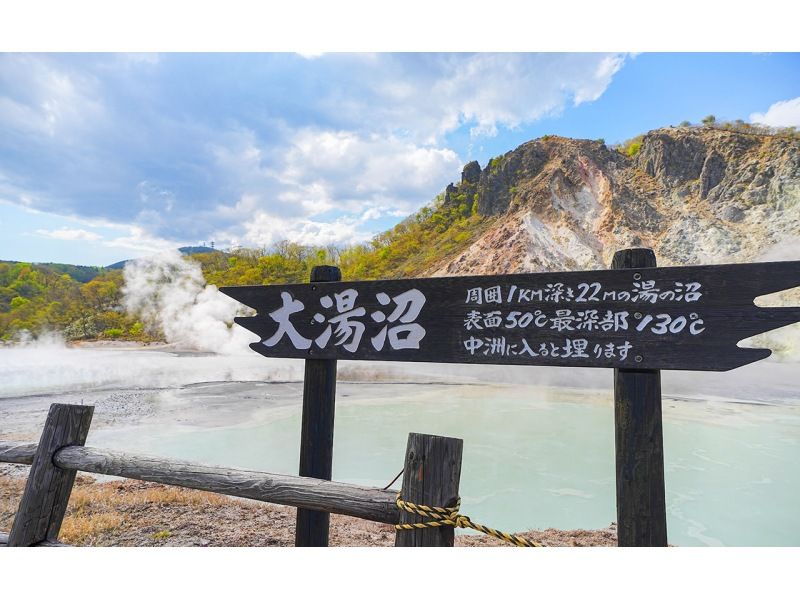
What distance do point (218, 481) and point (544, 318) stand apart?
170cm

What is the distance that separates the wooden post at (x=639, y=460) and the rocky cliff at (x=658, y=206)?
32.3m

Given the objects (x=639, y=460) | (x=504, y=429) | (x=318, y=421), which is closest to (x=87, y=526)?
(x=318, y=421)

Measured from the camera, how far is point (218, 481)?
2.16m

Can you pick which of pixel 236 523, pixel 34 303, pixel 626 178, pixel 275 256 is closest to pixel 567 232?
pixel 626 178

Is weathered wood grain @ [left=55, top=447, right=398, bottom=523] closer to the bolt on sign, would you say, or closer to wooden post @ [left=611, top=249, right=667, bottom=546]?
the bolt on sign

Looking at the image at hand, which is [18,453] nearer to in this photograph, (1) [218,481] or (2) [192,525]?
(1) [218,481]

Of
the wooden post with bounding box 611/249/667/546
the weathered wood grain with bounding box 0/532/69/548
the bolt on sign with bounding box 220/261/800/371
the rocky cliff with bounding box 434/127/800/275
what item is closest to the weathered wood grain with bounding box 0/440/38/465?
the weathered wood grain with bounding box 0/532/69/548

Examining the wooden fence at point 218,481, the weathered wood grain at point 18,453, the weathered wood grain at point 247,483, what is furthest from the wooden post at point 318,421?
the weathered wood grain at point 18,453

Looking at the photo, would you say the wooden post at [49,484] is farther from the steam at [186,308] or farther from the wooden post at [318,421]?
the steam at [186,308]

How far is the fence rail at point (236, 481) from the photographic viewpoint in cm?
182

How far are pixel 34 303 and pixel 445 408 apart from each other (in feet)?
168

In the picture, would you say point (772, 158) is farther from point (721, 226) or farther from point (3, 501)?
point (3, 501)

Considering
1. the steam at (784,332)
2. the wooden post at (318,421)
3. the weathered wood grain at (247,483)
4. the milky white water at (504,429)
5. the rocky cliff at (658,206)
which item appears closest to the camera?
the weathered wood grain at (247,483)

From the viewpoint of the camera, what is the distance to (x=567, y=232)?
38781 millimetres
